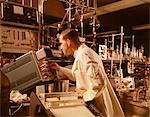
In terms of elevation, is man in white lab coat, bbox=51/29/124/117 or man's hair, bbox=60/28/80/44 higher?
man's hair, bbox=60/28/80/44

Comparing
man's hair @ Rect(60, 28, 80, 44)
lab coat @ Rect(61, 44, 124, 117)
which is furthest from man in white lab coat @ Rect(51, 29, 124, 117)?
man's hair @ Rect(60, 28, 80, 44)

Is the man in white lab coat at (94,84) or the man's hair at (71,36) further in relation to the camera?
the man's hair at (71,36)

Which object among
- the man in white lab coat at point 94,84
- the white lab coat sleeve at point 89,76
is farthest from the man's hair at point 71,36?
→ the white lab coat sleeve at point 89,76

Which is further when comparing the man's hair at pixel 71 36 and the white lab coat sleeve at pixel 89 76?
→ the man's hair at pixel 71 36

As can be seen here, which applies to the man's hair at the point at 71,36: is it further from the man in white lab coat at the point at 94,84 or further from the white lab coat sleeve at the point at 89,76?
the white lab coat sleeve at the point at 89,76

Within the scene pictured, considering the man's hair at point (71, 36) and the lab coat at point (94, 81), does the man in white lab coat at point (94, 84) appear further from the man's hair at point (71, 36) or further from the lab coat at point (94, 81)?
the man's hair at point (71, 36)

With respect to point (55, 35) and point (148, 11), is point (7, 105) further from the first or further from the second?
point (148, 11)

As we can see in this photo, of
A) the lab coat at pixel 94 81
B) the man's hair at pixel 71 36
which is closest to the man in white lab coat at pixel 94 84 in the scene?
the lab coat at pixel 94 81

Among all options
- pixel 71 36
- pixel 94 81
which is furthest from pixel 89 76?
pixel 71 36

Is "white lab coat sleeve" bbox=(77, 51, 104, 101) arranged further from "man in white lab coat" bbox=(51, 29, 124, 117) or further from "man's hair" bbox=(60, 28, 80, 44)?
"man's hair" bbox=(60, 28, 80, 44)

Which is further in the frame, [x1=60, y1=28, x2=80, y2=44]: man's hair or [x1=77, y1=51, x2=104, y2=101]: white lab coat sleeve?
[x1=60, y1=28, x2=80, y2=44]: man's hair

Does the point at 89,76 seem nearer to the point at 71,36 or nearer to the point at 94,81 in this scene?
the point at 94,81

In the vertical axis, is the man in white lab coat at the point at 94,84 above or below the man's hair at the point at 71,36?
below

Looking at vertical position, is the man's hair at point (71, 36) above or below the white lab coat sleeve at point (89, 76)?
above
